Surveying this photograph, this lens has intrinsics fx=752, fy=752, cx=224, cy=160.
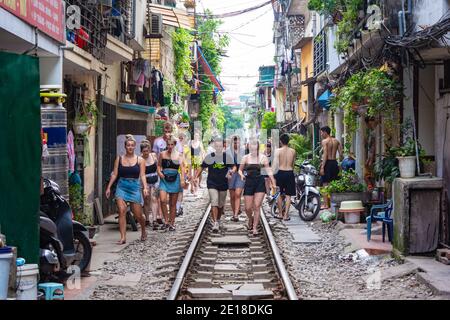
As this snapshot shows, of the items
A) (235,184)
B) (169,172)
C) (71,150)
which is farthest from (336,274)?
(71,150)

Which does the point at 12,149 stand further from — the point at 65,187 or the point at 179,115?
the point at 179,115

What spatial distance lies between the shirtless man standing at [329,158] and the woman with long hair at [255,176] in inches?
115

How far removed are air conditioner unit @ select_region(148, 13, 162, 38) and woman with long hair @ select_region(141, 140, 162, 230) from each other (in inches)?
351

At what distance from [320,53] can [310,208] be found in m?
11.8

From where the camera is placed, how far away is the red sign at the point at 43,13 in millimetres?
10282

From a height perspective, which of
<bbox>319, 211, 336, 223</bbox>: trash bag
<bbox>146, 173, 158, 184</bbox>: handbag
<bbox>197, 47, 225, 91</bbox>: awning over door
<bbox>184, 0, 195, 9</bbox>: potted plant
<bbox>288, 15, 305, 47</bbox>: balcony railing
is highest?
<bbox>184, 0, 195, 9</bbox>: potted plant

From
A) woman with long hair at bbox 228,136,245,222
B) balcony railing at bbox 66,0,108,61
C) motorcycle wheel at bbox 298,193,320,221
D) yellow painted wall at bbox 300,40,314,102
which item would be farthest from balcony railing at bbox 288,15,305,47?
balcony railing at bbox 66,0,108,61

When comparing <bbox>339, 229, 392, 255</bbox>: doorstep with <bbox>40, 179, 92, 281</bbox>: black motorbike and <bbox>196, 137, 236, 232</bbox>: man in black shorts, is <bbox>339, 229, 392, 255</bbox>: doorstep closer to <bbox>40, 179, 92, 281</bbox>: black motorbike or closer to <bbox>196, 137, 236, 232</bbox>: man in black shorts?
<bbox>196, 137, 236, 232</bbox>: man in black shorts

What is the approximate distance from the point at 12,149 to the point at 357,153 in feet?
46.7

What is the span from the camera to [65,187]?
1037 cm

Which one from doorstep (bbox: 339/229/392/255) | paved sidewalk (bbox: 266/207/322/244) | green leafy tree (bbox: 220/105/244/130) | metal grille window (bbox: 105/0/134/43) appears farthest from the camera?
green leafy tree (bbox: 220/105/244/130)

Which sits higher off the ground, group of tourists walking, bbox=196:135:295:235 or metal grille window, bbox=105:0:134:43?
metal grille window, bbox=105:0:134:43

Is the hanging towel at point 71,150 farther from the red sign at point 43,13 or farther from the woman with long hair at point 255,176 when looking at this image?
the woman with long hair at point 255,176

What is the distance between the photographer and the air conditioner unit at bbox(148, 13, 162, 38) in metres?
23.9
